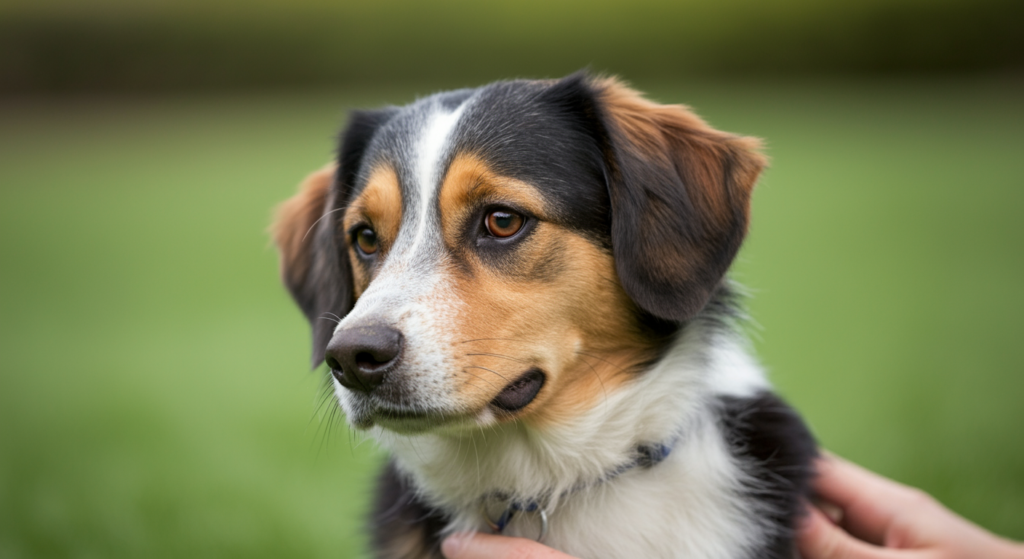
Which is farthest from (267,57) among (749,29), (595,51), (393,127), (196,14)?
(393,127)

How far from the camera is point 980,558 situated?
3.10 metres

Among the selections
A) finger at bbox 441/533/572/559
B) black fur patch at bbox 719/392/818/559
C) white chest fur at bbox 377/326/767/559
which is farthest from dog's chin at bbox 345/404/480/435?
black fur patch at bbox 719/392/818/559

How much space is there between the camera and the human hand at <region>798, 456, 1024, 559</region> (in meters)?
3.06

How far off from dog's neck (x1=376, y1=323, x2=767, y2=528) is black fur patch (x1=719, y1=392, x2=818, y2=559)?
0.19 m

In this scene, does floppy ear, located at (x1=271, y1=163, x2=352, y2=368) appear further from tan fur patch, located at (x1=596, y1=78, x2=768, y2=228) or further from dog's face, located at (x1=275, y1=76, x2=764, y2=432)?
tan fur patch, located at (x1=596, y1=78, x2=768, y2=228)

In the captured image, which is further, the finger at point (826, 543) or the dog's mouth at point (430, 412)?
the finger at point (826, 543)

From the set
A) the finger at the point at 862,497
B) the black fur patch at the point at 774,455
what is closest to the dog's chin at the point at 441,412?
the black fur patch at the point at 774,455

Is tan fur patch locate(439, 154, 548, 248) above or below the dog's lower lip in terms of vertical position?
above

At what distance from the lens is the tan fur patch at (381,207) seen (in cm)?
316

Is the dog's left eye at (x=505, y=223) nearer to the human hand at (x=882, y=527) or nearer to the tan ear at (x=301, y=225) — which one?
the tan ear at (x=301, y=225)

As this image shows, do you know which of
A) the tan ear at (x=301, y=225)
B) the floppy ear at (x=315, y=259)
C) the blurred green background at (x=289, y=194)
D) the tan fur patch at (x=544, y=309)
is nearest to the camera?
the tan fur patch at (x=544, y=309)

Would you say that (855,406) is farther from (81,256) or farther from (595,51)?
(595,51)

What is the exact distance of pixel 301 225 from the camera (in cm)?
413

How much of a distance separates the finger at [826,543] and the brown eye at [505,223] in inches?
62.6
